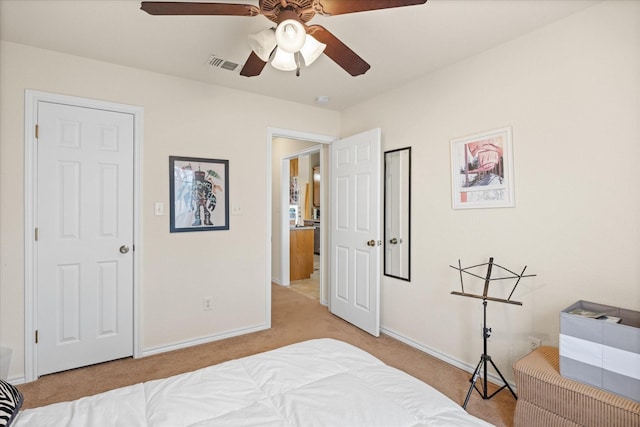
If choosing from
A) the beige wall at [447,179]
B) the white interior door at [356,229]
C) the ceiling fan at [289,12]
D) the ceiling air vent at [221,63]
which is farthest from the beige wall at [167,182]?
the ceiling fan at [289,12]

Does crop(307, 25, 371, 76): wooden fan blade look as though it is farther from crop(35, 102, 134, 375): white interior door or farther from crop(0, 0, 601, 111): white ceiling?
crop(35, 102, 134, 375): white interior door

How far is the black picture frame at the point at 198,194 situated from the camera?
117 inches

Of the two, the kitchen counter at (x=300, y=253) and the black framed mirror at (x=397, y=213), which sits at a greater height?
the black framed mirror at (x=397, y=213)

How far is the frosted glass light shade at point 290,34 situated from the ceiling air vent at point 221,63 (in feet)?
Answer: 4.18

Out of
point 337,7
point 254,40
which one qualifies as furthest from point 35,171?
point 337,7

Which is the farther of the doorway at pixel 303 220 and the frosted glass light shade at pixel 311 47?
the doorway at pixel 303 220

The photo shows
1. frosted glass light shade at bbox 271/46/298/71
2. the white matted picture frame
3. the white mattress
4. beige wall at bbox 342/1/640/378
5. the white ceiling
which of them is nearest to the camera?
the white mattress

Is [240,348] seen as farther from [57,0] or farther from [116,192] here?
[57,0]

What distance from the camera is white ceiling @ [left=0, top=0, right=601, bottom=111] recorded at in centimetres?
195

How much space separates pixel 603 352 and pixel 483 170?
1.35 meters

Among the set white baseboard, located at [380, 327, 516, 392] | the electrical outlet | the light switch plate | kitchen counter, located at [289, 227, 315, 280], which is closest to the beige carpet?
white baseboard, located at [380, 327, 516, 392]

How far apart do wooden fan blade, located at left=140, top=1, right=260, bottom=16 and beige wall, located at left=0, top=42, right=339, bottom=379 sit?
157 cm

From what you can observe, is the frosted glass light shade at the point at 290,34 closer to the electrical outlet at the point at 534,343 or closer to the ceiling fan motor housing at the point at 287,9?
the ceiling fan motor housing at the point at 287,9

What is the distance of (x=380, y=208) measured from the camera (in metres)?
3.25
